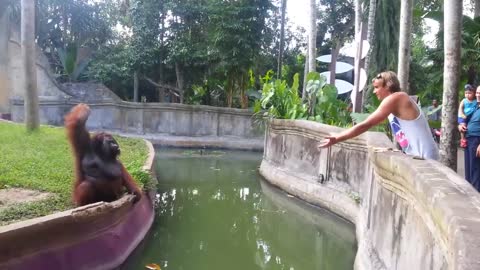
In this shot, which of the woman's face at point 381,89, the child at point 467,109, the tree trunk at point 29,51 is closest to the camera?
the woman's face at point 381,89

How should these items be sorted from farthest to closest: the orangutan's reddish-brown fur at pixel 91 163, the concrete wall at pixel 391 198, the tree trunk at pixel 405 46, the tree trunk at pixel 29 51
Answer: the tree trunk at pixel 29 51 → the tree trunk at pixel 405 46 → the orangutan's reddish-brown fur at pixel 91 163 → the concrete wall at pixel 391 198

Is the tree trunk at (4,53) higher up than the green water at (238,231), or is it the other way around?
the tree trunk at (4,53)

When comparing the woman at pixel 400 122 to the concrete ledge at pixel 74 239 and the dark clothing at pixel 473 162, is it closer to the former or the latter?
the dark clothing at pixel 473 162

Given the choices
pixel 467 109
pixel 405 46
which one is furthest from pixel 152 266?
pixel 405 46

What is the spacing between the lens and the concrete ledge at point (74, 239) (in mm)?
3621

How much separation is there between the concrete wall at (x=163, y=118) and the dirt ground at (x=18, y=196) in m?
11.5

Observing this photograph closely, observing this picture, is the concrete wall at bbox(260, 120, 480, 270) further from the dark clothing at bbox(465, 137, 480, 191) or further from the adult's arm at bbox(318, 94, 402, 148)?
the dark clothing at bbox(465, 137, 480, 191)

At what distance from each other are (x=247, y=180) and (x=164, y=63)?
9.03 meters

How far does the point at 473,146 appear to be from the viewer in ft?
17.1

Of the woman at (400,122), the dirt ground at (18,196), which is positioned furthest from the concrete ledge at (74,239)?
the woman at (400,122)

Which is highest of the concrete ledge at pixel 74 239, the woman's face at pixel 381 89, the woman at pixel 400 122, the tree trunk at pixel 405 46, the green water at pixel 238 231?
the tree trunk at pixel 405 46

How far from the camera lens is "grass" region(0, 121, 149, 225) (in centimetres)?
479

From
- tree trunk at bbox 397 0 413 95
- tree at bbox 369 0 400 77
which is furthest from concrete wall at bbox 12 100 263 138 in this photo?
tree trunk at bbox 397 0 413 95

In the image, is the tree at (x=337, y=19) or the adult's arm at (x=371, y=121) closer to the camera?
the adult's arm at (x=371, y=121)
